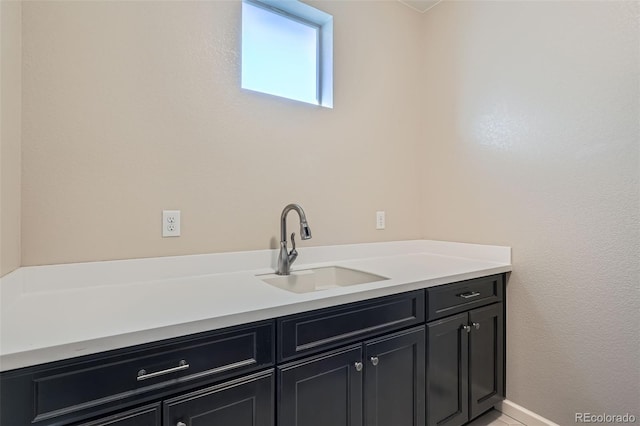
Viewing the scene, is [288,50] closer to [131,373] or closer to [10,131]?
[10,131]

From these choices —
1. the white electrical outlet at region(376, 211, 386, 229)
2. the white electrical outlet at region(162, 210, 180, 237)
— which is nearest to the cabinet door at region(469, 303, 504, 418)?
the white electrical outlet at region(376, 211, 386, 229)

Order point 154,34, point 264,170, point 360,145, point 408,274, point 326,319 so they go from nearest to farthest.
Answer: point 326,319, point 154,34, point 408,274, point 264,170, point 360,145

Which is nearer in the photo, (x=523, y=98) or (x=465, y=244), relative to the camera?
(x=523, y=98)

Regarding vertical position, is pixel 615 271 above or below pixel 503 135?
below

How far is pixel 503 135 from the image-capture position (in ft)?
5.99

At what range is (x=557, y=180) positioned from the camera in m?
1.59

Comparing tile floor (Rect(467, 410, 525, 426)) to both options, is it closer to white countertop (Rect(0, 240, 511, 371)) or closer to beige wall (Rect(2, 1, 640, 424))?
beige wall (Rect(2, 1, 640, 424))

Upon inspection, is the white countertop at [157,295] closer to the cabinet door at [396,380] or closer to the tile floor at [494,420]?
the cabinet door at [396,380]

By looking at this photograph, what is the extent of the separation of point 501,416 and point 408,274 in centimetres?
111

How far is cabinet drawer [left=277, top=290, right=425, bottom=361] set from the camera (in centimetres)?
104

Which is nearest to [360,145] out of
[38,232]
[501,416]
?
[38,232]

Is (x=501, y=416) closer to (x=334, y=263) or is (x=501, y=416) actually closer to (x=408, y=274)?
(x=408, y=274)

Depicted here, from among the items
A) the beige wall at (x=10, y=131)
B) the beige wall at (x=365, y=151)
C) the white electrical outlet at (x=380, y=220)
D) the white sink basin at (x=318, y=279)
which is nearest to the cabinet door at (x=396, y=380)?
the white sink basin at (x=318, y=279)

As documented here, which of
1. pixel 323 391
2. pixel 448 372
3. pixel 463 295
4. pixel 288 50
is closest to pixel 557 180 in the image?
pixel 463 295
